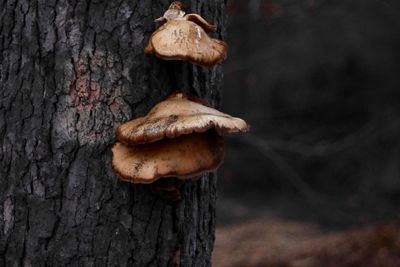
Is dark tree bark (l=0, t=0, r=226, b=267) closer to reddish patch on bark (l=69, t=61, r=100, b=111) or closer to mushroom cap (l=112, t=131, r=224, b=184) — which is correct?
reddish patch on bark (l=69, t=61, r=100, b=111)

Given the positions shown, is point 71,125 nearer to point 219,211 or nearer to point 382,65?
point 219,211

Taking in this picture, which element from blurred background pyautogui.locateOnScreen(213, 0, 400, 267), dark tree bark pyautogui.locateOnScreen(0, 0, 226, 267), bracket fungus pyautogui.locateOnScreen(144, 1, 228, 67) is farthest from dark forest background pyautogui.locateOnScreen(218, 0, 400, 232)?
bracket fungus pyautogui.locateOnScreen(144, 1, 228, 67)

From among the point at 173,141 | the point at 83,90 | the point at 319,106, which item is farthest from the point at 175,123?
the point at 319,106

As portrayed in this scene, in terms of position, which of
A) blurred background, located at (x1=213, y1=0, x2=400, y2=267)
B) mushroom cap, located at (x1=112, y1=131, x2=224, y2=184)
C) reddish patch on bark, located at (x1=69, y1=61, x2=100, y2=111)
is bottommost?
mushroom cap, located at (x1=112, y1=131, x2=224, y2=184)

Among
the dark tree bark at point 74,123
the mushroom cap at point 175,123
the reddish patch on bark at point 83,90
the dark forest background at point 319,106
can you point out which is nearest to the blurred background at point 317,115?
the dark forest background at point 319,106

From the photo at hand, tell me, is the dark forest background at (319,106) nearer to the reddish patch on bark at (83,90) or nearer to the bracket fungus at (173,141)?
the reddish patch on bark at (83,90)
